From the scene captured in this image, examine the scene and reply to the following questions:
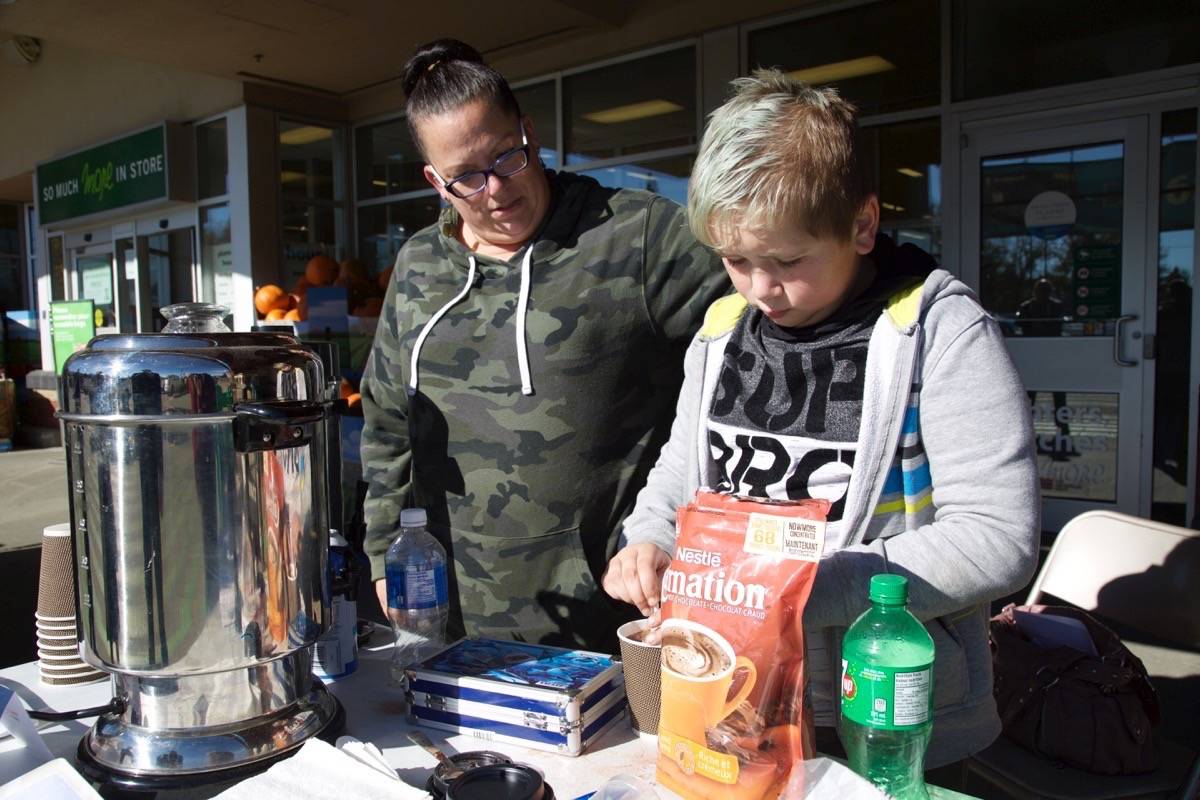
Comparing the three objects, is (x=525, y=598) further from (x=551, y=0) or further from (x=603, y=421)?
(x=551, y=0)

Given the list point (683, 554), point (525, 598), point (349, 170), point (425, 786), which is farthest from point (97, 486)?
point (349, 170)

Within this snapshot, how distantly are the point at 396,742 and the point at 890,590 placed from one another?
0.71 m

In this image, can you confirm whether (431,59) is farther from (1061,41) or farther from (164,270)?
(164,270)

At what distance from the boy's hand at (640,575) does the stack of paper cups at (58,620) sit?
95 cm

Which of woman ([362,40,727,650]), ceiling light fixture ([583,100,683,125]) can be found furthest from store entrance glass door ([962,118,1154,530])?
woman ([362,40,727,650])

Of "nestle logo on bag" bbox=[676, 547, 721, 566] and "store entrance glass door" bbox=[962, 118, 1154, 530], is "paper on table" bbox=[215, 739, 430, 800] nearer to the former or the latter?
"nestle logo on bag" bbox=[676, 547, 721, 566]

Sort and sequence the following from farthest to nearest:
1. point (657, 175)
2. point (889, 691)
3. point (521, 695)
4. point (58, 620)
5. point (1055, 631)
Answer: point (657, 175), point (1055, 631), point (58, 620), point (521, 695), point (889, 691)

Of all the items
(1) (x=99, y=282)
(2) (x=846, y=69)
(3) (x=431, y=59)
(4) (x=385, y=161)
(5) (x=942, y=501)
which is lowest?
(5) (x=942, y=501)

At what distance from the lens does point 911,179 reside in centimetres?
565

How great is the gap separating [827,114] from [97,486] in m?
1.04

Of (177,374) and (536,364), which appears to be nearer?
(177,374)

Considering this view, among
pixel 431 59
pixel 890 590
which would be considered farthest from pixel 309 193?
pixel 890 590

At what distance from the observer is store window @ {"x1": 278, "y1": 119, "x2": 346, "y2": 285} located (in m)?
9.05

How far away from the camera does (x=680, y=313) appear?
69.6 inches
